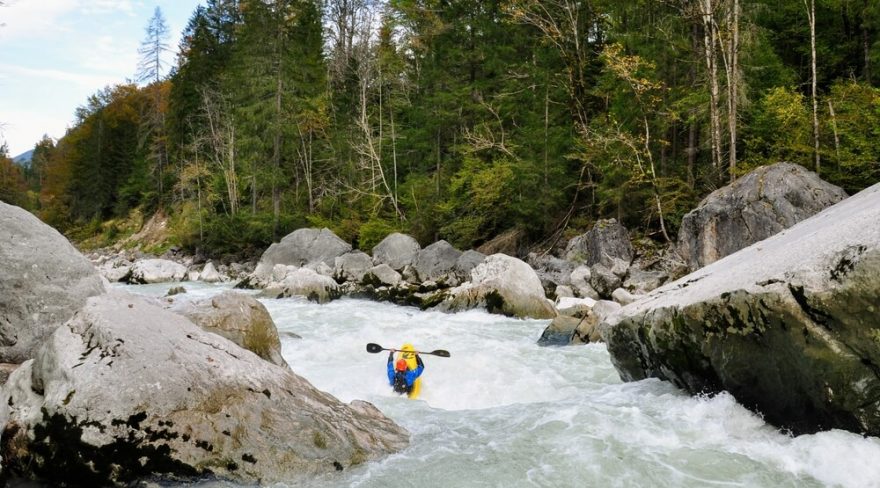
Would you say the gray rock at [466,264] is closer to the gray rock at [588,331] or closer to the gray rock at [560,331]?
the gray rock at [560,331]

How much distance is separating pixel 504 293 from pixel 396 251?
301 inches

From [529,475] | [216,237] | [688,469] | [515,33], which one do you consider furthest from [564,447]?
[216,237]

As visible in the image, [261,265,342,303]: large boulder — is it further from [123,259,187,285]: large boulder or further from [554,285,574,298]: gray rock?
[123,259,187,285]: large boulder

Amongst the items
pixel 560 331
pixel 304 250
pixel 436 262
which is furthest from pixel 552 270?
pixel 304 250

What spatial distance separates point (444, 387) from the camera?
7.78 metres

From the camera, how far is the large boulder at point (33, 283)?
225 inches

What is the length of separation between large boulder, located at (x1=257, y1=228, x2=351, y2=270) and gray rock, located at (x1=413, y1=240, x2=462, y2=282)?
462 centimetres

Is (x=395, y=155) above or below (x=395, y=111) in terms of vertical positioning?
below

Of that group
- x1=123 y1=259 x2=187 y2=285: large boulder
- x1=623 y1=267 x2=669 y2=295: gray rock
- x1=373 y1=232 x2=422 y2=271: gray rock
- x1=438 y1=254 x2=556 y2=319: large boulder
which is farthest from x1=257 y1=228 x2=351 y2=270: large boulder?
x1=623 y1=267 x2=669 y2=295: gray rock

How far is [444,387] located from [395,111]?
22132mm

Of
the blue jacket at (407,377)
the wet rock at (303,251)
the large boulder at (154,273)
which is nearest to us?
the blue jacket at (407,377)

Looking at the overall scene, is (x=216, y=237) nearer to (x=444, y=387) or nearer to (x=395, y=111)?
(x=395, y=111)

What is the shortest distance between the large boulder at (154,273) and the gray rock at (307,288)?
839 centimetres

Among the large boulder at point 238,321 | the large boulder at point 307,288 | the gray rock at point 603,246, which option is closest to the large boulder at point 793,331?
the large boulder at point 238,321
